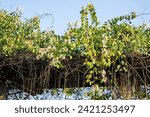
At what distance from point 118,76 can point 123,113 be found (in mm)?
777

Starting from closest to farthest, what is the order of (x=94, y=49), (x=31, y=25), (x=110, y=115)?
(x=110, y=115)
(x=94, y=49)
(x=31, y=25)

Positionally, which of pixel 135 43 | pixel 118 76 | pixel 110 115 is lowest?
pixel 110 115

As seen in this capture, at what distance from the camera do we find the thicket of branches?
5668mm

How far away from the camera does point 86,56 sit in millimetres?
5688

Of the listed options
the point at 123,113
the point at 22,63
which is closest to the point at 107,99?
the point at 123,113

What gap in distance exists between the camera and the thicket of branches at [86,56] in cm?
567

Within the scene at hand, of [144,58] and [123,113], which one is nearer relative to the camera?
[123,113]

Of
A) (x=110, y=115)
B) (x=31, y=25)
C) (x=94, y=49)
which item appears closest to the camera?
(x=110, y=115)

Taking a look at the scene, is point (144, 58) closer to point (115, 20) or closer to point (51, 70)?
point (115, 20)

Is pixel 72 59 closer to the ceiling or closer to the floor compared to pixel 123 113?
closer to the ceiling

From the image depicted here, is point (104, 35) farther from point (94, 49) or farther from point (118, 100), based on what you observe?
point (118, 100)

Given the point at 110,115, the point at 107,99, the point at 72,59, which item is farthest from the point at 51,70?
the point at 110,115

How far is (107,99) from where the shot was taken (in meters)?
5.88

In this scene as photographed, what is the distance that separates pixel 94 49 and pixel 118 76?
0.53 m
